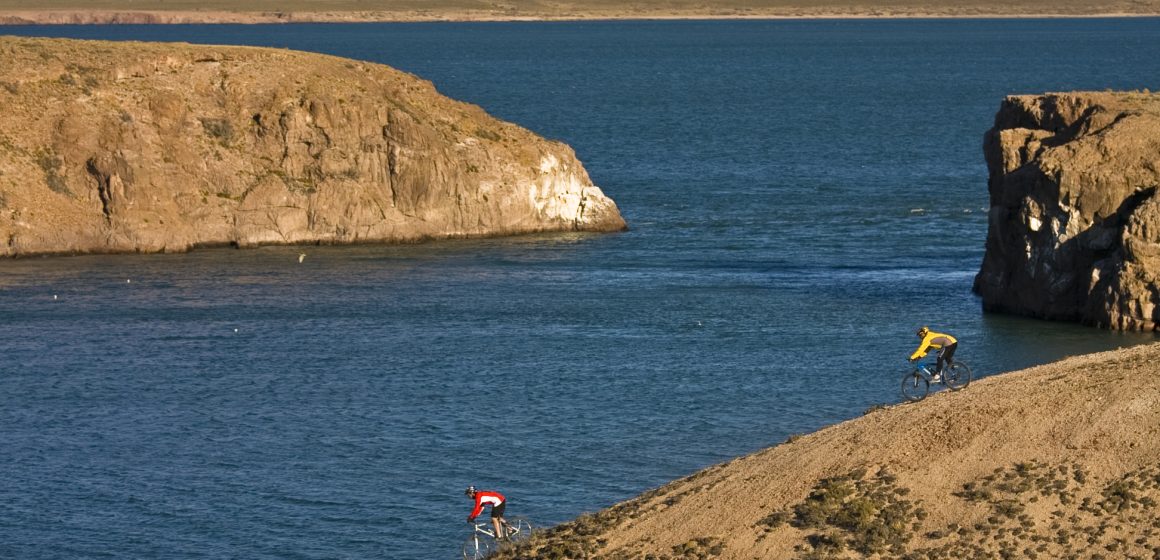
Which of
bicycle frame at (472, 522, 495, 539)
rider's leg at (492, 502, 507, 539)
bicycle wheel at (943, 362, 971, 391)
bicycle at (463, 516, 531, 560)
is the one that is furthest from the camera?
bicycle wheel at (943, 362, 971, 391)

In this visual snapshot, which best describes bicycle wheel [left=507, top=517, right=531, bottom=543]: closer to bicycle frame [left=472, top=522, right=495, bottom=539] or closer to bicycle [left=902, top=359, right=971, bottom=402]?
bicycle frame [left=472, top=522, right=495, bottom=539]

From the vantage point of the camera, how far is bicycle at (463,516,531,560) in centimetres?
4103

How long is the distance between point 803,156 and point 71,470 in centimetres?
8590

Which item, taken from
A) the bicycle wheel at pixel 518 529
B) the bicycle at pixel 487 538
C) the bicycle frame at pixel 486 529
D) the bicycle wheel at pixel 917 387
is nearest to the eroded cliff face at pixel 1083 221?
the bicycle wheel at pixel 917 387

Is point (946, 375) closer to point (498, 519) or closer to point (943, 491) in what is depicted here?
point (943, 491)

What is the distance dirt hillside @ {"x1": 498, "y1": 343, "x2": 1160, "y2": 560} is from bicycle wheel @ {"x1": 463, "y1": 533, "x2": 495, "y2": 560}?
4.94 feet

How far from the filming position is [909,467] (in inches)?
1511

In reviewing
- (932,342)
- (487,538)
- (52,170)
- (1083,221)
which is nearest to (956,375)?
(932,342)

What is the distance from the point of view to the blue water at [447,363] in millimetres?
48312

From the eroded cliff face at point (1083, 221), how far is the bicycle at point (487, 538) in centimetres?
3194

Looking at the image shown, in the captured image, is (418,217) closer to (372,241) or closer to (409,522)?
(372,241)

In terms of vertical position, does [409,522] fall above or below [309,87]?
below

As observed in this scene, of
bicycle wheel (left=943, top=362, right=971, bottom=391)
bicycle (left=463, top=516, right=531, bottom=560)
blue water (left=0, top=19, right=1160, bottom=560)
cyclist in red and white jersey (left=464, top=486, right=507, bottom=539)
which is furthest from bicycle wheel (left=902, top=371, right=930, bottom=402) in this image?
cyclist in red and white jersey (left=464, top=486, right=507, bottom=539)

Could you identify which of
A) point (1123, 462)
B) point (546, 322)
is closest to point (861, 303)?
point (546, 322)
